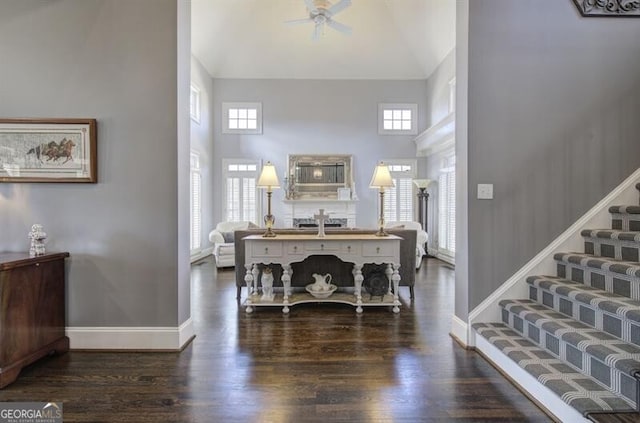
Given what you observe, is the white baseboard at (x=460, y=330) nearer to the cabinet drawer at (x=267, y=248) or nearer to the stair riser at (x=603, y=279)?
the stair riser at (x=603, y=279)

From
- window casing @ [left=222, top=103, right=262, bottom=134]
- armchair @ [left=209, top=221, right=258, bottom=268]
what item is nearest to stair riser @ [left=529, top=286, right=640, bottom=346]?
armchair @ [left=209, top=221, right=258, bottom=268]

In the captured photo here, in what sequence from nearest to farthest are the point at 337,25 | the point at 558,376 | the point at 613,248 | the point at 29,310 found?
the point at 558,376 < the point at 29,310 < the point at 613,248 < the point at 337,25

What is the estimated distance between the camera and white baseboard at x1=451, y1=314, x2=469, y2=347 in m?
2.71

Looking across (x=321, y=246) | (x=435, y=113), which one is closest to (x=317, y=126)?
(x=435, y=113)

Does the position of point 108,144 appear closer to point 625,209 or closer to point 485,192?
point 485,192

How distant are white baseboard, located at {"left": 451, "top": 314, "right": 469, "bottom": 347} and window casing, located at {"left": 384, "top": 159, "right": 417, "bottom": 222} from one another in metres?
5.41

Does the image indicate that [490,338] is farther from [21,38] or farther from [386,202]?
[386,202]

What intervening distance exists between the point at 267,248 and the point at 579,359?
2.72 metres

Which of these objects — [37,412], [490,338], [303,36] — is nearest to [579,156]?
[490,338]

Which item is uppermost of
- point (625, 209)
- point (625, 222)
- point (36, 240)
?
point (625, 209)

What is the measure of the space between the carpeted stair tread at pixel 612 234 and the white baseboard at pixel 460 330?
1.20m

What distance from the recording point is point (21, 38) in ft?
8.61

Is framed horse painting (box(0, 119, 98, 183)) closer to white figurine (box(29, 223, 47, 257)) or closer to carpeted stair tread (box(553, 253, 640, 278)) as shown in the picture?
white figurine (box(29, 223, 47, 257))

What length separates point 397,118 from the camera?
8367 mm
